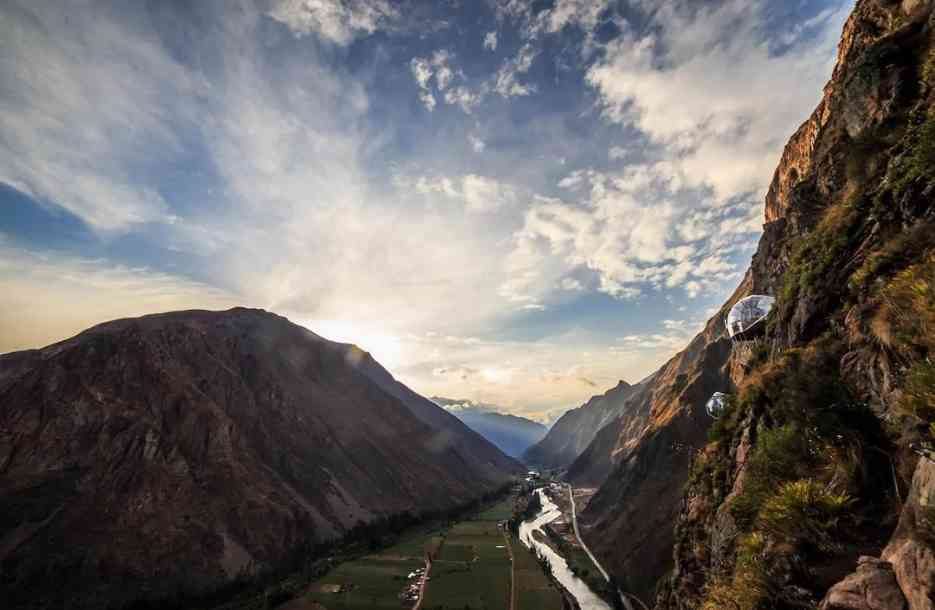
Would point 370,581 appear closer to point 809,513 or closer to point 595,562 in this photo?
A: point 595,562

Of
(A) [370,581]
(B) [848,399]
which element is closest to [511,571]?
(A) [370,581]

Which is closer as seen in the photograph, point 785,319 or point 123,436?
point 785,319


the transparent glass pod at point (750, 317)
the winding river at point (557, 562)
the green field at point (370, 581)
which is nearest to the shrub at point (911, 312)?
the transparent glass pod at point (750, 317)

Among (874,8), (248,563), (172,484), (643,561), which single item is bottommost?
(248,563)

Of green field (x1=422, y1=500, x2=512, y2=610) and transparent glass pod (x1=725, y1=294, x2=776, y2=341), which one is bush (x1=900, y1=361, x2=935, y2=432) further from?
green field (x1=422, y1=500, x2=512, y2=610)

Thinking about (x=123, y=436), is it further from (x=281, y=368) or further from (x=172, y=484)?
(x=281, y=368)

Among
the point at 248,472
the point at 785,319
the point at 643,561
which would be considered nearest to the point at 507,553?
the point at 643,561
